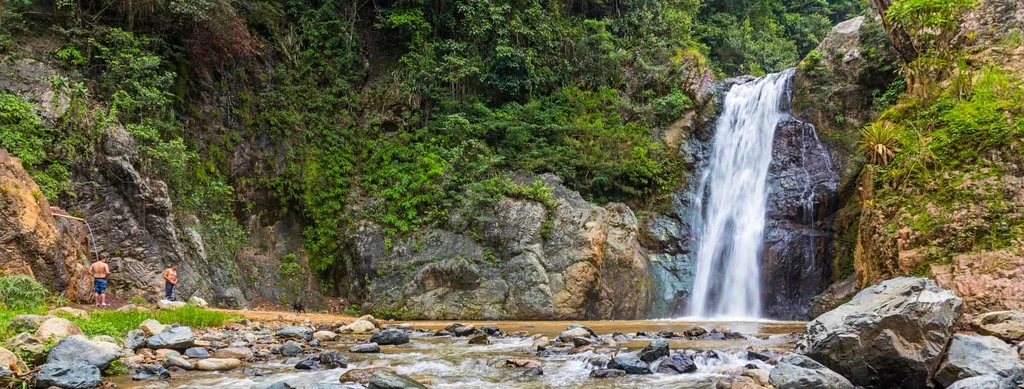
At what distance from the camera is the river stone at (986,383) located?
469 centimetres

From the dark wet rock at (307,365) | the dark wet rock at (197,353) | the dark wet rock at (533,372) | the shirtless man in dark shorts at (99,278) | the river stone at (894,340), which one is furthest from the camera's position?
the shirtless man in dark shorts at (99,278)

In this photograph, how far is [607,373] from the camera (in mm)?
6727

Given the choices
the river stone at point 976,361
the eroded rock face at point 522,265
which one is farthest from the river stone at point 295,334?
the river stone at point 976,361

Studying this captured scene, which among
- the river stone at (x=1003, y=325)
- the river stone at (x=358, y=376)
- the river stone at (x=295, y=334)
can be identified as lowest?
the river stone at (x=295, y=334)

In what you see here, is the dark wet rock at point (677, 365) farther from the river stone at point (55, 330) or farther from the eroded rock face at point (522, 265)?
the eroded rock face at point (522, 265)

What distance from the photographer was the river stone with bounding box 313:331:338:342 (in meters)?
10.0

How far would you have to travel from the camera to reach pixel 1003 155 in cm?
1027

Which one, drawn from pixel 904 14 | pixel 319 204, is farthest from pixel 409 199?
pixel 904 14

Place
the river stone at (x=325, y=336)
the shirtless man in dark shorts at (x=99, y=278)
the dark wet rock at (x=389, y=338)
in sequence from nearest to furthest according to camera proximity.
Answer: the dark wet rock at (x=389, y=338) < the river stone at (x=325, y=336) < the shirtless man in dark shorts at (x=99, y=278)

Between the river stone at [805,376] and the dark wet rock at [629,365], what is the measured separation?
1.54 m

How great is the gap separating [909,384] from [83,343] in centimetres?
800

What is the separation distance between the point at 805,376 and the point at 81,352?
6.90m

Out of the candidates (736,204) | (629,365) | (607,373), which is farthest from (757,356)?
(736,204)

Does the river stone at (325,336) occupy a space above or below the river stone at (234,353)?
below
